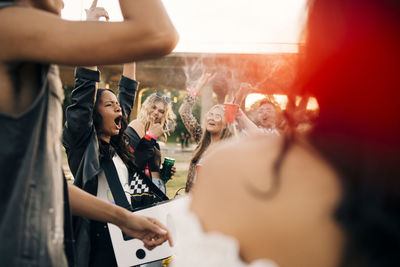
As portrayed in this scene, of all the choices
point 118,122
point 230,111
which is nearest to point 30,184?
point 118,122

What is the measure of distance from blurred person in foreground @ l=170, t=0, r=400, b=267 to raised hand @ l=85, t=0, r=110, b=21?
158cm

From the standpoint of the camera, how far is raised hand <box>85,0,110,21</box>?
192 centimetres

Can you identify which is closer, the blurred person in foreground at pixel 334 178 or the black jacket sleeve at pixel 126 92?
the blurred person in foreground at pixel 334 178

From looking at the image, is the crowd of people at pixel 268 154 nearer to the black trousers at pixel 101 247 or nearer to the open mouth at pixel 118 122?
the black trousers at pixel 101 247

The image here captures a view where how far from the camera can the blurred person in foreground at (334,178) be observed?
0.64m

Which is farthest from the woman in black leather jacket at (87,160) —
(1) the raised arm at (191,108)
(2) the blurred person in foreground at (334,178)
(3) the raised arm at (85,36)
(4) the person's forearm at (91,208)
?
(1) the raised arm at (191,108)

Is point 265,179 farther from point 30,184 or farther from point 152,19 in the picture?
point 30,184

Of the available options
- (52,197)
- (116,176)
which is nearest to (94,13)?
(116,176)

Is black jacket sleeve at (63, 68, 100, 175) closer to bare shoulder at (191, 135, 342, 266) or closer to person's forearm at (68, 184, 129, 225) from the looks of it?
person's forearm at (68, 184, 129, 225)

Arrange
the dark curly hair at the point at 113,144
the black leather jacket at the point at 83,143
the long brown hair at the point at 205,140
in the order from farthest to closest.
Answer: the long brown hair at the point at 205,140 < the dark curly hair at the point at 113,144 < the black leather jacket at the point at 83,143

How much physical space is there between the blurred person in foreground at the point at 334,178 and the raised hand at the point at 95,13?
158 centimetres

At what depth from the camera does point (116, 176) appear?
2395 mm

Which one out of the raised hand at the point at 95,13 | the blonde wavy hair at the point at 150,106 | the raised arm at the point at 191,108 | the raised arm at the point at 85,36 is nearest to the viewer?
the raised arm at the point at 85,36

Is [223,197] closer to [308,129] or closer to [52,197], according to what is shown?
[308,129]
